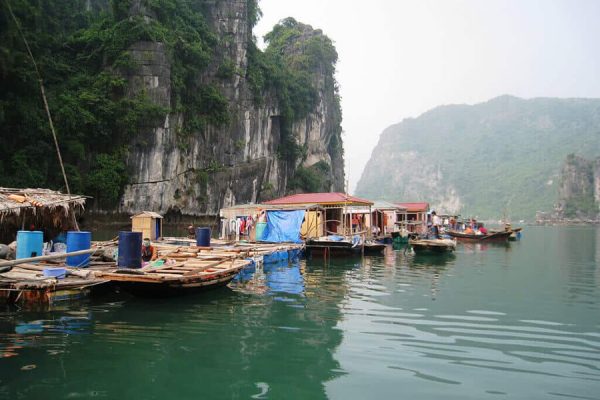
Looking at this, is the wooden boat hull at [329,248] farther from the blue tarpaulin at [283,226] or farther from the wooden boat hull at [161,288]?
the wooden boat hull at [161,288]

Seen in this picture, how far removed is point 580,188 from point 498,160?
169 feet

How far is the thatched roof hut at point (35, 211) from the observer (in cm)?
1043

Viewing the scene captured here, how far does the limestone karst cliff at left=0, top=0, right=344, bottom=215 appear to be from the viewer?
27.2 meters

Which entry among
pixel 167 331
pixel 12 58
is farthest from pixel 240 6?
pixel 167 331

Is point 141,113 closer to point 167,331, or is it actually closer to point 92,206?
point 92,206

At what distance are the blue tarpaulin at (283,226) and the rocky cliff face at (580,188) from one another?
100m

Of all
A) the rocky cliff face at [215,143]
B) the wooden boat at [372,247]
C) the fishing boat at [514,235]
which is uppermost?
the rocky cliff face at [215,143]

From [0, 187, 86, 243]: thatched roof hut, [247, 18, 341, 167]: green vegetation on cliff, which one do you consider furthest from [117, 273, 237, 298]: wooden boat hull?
[247, 18, 341, 167]: green vegetation on cliff

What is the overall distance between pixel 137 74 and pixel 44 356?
28922mm

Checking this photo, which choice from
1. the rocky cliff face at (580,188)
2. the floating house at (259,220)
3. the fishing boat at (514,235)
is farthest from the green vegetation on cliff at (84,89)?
the rocky cliff face at (580,188)

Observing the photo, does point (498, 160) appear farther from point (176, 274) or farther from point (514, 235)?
point (176, 274)

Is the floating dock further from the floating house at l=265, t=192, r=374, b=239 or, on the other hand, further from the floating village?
the floating house at l=265, t=192, r=374, b=239

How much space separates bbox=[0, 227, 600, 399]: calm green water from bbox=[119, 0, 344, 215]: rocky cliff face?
22925 mm

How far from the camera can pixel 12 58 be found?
25.2m
